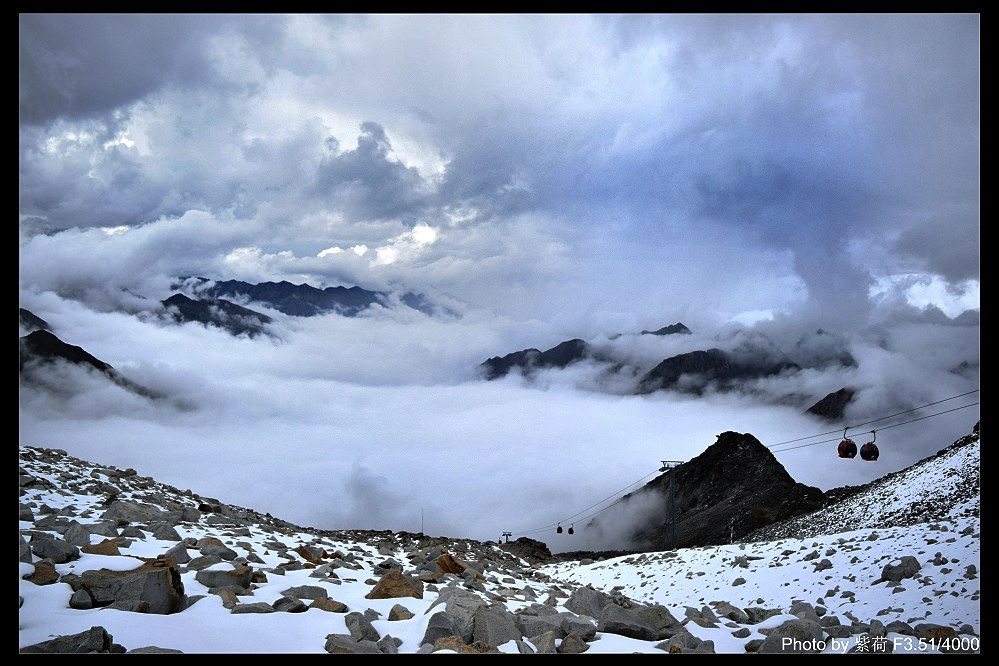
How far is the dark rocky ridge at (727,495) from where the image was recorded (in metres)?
47.2

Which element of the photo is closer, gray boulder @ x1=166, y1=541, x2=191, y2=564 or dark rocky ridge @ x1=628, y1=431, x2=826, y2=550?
gray boulder @ x1=166, y1=541, x2=191, y2=564

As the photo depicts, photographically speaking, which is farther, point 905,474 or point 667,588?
point 905,474

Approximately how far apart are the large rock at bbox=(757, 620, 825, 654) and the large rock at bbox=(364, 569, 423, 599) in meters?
5.05

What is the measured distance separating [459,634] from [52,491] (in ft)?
45.0

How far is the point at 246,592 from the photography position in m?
8.42

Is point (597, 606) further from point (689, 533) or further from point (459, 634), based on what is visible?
point (689, 533)

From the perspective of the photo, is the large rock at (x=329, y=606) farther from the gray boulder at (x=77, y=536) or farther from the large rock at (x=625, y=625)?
the gray boulder at (x=77, y=536)

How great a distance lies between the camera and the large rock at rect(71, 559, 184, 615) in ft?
23.1

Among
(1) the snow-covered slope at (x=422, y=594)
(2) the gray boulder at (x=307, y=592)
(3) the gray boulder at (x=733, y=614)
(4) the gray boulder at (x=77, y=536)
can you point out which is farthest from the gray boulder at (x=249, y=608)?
(3) the gray boulder at (x=733, y=614)

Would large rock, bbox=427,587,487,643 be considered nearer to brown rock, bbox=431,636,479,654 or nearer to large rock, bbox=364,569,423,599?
brown rock, bbox=431,636,479,654

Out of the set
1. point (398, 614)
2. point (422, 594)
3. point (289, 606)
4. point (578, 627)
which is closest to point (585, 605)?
point (578, 627)

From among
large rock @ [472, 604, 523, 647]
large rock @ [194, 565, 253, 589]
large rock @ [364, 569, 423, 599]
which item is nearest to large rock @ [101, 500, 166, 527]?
large rock @ [194, 565, 253, 589]

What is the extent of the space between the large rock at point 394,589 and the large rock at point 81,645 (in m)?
3.78
